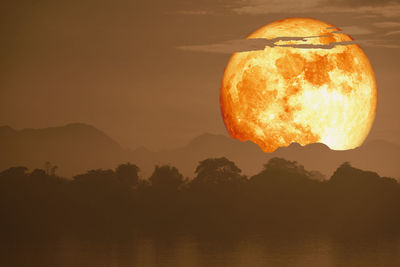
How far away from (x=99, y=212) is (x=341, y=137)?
22383mm

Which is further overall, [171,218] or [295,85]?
[171,218]

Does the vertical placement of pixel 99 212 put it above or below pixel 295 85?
below

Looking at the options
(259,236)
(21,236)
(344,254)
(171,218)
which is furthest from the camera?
(171,218)

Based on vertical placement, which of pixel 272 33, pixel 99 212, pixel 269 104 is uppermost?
pixel 272 33

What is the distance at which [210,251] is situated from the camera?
33438mm

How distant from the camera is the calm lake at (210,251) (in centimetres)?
2977

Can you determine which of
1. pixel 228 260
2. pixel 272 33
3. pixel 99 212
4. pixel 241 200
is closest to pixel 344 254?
pixel 228 260

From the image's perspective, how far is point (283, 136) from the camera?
29375 mm

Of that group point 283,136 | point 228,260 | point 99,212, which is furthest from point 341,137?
point 99,212

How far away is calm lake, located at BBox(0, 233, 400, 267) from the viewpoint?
2977 centimetres

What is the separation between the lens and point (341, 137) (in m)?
29.5

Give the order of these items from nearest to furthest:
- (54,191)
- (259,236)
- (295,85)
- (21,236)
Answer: (295,85) → (259,236) → (21,236) → (54,191)

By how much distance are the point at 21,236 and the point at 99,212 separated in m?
6.01

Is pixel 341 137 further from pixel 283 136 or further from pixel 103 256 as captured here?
pixel 103 256
